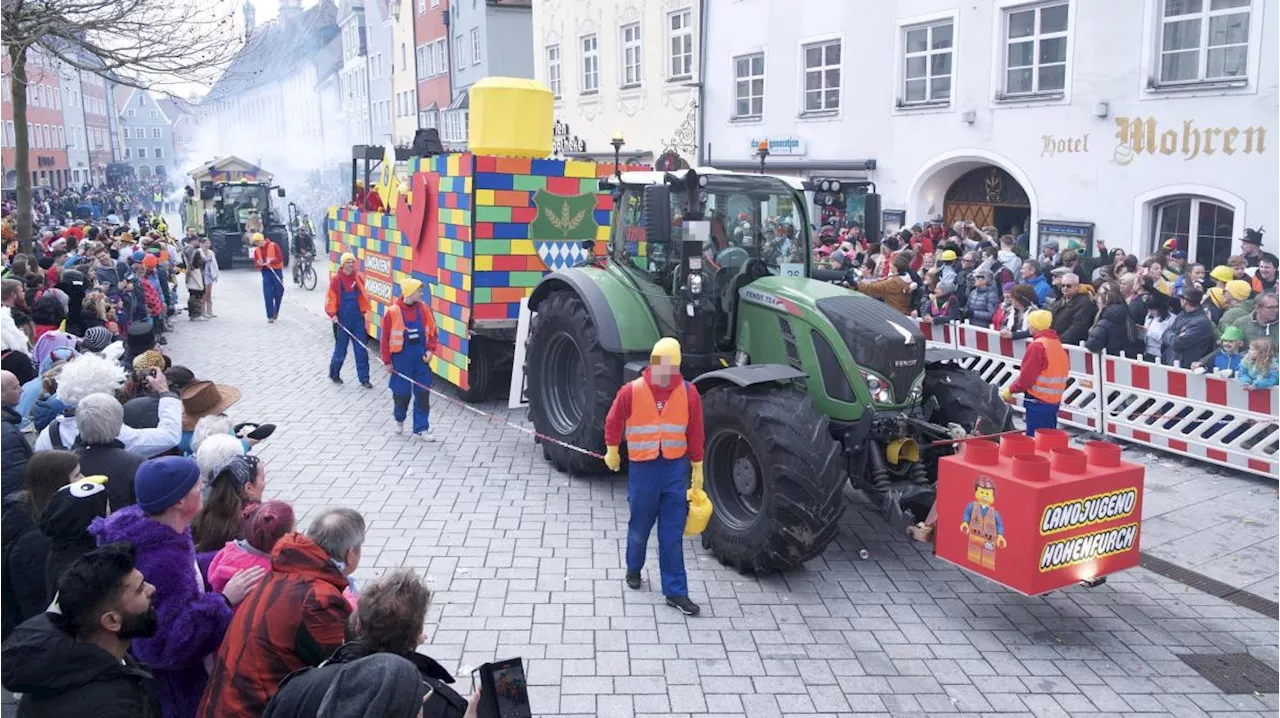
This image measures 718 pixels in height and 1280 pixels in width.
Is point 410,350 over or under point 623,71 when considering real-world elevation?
under

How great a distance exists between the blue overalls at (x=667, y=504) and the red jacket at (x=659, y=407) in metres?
0.12

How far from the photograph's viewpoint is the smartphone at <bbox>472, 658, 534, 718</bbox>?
2639 mm

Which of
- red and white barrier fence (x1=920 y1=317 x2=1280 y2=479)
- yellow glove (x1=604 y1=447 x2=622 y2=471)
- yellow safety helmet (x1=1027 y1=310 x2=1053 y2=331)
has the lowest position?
red and white barrier fence (x1=920 y1=317 x2=1280 y2=479)

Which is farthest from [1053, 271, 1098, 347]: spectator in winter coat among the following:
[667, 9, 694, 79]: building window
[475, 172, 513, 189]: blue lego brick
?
[667, 9, 694, 79]: building window

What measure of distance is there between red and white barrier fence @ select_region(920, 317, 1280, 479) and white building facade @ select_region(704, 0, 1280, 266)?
383 centimetres

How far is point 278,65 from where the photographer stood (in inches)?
2415

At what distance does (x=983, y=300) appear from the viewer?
36.6ft

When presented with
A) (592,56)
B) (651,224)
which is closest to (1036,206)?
(651,224)

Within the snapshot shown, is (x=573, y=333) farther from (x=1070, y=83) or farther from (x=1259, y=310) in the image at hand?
(x=1070, y=83)

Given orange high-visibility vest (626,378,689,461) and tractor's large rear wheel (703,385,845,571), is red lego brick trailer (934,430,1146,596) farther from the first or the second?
orange high-visibility vest (626,378,689,461)

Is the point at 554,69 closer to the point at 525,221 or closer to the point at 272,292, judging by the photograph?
the point at 272,292

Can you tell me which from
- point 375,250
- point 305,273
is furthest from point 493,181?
point 305,273

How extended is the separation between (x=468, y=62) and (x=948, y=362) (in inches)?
1226

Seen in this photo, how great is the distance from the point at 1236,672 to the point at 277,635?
480 centimetres
